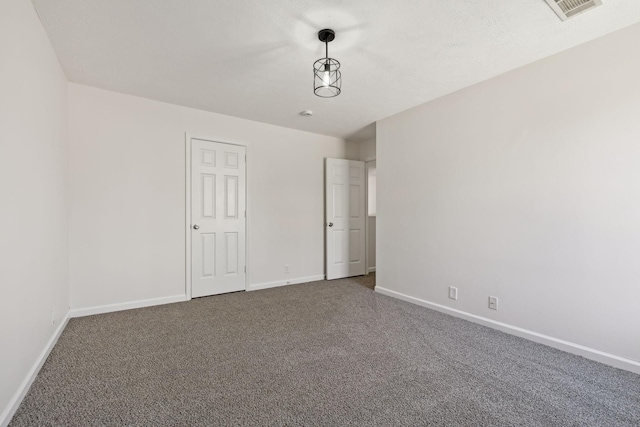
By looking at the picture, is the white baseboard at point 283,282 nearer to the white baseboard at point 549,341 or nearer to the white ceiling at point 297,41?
the white baseboard at point 549,341

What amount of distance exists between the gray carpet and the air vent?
2485 millimetres

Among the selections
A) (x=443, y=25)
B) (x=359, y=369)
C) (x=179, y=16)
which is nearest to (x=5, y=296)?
(x=179, y=16)

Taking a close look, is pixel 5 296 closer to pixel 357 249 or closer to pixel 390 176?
pixel 390 176

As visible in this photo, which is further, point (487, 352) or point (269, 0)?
point (487, 352)

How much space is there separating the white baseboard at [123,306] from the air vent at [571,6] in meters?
4.47

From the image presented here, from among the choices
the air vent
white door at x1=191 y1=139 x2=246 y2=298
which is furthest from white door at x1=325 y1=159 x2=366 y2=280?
the air vent

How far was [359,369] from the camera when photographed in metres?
2.11

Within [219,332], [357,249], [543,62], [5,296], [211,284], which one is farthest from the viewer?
[357,249]

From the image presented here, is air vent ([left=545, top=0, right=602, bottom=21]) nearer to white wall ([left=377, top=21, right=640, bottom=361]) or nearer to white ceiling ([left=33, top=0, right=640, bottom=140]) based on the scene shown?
white ceiling ([left=33, top=0, right=640, bottom=140])

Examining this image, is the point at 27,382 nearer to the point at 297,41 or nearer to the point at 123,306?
the point at 123,306

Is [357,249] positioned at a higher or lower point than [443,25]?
lower

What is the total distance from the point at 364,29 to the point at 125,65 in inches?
86.3

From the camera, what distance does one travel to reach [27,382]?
1.84 metres

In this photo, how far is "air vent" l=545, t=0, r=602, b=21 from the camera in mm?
1890
